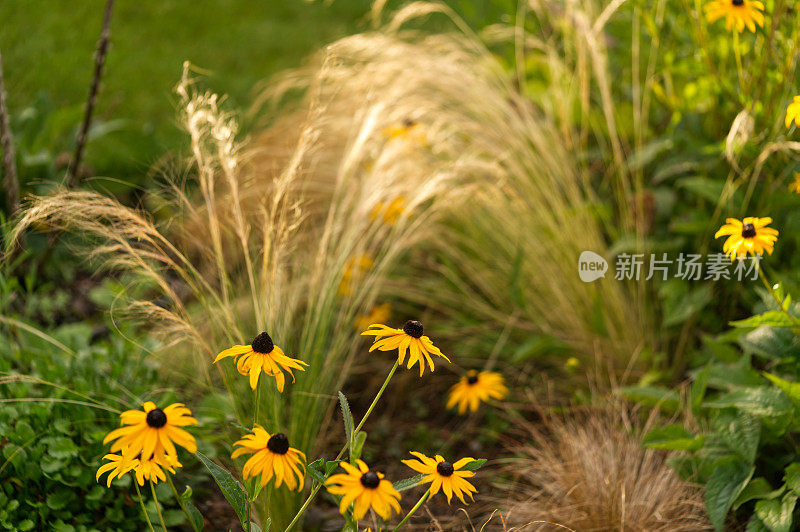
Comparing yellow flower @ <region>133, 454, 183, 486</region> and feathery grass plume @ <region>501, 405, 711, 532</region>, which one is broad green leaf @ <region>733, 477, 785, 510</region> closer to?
feathery grass plume @ <region>501, 405, 711, 532</region>

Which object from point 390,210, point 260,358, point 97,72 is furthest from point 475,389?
point 97,72

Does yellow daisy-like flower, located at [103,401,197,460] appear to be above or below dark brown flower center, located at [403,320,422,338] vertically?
below

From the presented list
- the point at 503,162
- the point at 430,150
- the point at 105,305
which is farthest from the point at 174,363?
the point at 503,162

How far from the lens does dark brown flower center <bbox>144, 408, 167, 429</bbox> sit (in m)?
1.08

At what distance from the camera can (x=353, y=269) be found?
6.63 ft

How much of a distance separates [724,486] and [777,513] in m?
0.12

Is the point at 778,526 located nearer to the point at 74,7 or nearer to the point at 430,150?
the point at 430,150

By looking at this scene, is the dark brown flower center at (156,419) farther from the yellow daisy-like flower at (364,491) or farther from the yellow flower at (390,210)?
the yellow flower at (390,210)

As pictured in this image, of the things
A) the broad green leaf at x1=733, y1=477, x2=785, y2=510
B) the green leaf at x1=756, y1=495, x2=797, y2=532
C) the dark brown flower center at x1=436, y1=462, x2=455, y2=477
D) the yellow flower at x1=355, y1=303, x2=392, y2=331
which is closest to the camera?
the dark brown flower center at x1=436, y1=462, x2=455, y2=477

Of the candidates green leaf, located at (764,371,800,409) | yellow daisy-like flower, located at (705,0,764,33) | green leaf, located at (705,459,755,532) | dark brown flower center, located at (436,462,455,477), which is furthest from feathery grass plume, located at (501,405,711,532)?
yellow daisy-like flower, located at (705,0,764,33)

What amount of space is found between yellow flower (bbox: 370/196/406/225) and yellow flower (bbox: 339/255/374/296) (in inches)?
4.6

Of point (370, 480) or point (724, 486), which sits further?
point (724, 486)

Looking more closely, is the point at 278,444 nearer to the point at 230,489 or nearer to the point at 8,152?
the point at 230,489

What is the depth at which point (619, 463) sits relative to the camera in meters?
1.73
